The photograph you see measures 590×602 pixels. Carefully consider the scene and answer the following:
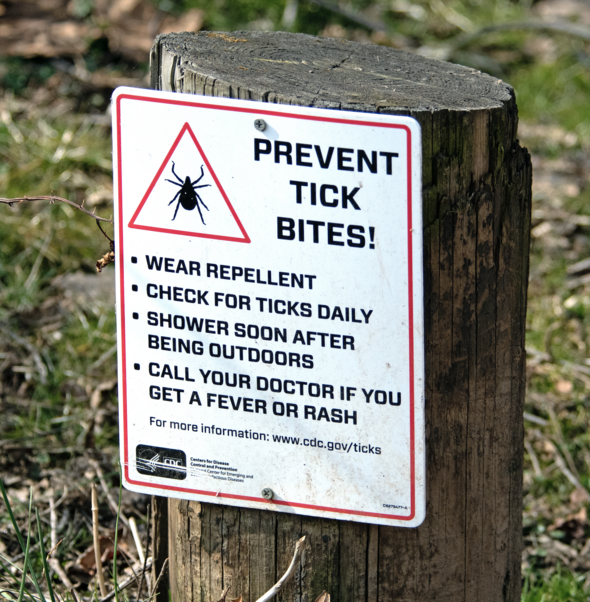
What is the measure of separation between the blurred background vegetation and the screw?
1.32m

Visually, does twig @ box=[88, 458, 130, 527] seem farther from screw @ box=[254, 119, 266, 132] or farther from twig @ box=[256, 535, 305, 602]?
screw @ box=[254, 119, 266, 132]

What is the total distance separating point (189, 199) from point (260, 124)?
0.72 feet

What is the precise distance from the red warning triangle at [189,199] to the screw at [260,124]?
0.13 meters

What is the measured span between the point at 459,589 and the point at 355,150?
1053 mm

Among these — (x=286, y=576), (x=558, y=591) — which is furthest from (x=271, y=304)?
(x=558, y=591)

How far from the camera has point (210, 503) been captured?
5.97ft

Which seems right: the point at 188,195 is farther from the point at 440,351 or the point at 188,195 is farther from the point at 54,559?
the point at 54,559

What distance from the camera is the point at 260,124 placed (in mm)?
1580

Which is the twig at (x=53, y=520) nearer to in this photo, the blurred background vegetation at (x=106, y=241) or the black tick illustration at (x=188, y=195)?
the blurred background vegetation at (x=106, y=241)

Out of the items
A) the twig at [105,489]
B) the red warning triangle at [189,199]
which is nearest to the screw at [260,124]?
the red warning triangle at [189,199]

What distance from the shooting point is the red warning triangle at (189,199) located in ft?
5.34

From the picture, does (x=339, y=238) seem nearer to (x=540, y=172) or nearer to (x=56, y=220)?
(x=56, y=220)

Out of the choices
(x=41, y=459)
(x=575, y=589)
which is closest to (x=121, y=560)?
(x=41, y=459)

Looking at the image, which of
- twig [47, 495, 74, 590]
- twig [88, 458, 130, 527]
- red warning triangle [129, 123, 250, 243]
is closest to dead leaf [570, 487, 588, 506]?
twig [88, 458, 130, 527]
